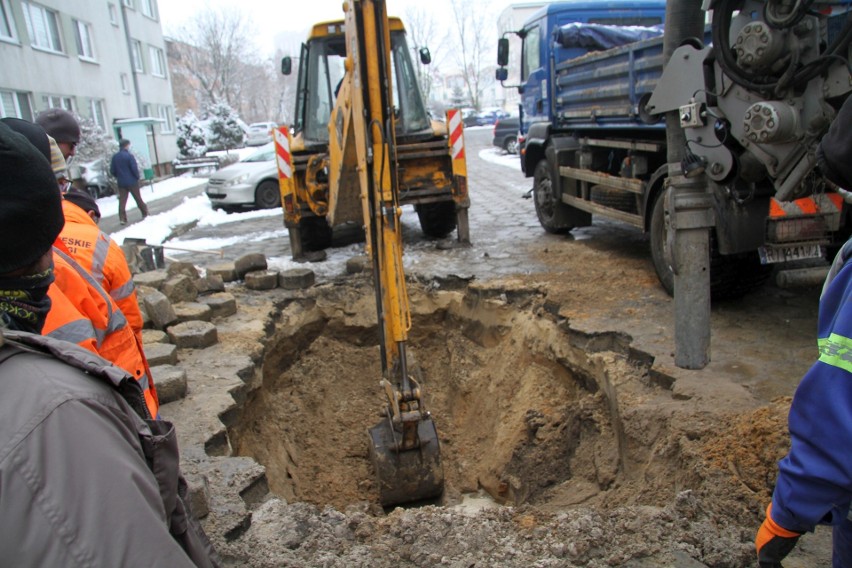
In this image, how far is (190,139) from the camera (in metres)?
31.7

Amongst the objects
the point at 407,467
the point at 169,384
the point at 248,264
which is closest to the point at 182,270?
the point at 248,264

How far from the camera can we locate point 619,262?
7.05 m

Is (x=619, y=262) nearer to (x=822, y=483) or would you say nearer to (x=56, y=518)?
(x=822, y=483)

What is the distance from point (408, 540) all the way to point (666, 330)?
292 centimetres

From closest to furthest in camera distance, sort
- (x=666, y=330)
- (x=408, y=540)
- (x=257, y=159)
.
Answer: (x=408, y=540) → (x=666, y=330) → (x=257, y=159)

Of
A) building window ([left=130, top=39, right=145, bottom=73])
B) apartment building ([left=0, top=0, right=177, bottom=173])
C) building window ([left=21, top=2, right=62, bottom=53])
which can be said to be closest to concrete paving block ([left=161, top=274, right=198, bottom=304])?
apartment building ([left=0, top=0, right=177, bottom=173])

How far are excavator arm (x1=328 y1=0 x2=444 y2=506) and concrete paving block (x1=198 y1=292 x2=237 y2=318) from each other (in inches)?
96.5

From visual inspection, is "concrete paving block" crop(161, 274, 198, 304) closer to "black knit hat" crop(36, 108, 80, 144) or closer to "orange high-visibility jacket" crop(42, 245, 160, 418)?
"black knit hat" crop(36, 108, 80, 144)

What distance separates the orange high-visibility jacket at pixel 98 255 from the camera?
2516 mm

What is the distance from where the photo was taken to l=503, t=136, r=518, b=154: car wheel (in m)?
23.2

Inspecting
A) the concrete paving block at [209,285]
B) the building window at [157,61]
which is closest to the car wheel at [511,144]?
the building window at [157,61]

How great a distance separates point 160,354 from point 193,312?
3.90ft

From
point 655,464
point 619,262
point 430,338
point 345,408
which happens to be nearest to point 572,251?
point 619,262

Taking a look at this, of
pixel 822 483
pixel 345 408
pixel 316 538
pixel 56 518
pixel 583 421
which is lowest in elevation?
pixel 345 408
